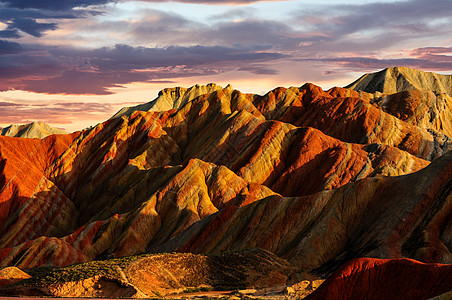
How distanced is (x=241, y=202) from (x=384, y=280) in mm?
67719

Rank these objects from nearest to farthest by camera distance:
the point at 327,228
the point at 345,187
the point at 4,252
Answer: the point at 327,228 → the point at 345,187 → the point at 4,252

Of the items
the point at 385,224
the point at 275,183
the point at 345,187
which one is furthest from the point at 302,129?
the point at 385,224

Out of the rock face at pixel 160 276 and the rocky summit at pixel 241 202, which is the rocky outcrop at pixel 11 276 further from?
the rock face at pixel 160 276

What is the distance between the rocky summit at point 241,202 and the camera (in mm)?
45750

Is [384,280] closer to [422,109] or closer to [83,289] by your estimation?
[83,289]

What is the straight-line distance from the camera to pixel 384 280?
28.9 meters

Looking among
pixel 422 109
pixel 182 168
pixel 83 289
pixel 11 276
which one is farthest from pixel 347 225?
pixel 422 109

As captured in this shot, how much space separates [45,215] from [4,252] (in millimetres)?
33354

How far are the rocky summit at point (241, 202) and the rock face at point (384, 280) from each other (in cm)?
7

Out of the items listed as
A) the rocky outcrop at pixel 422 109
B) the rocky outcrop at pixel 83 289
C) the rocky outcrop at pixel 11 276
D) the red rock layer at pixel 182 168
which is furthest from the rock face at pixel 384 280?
the rocky outcrop at pixel 422 109

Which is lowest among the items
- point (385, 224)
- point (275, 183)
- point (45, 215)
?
point (45, 215)

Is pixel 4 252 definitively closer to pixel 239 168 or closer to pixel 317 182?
pixel 239 168

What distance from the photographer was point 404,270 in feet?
94.6

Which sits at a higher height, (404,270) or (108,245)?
(404,270)
